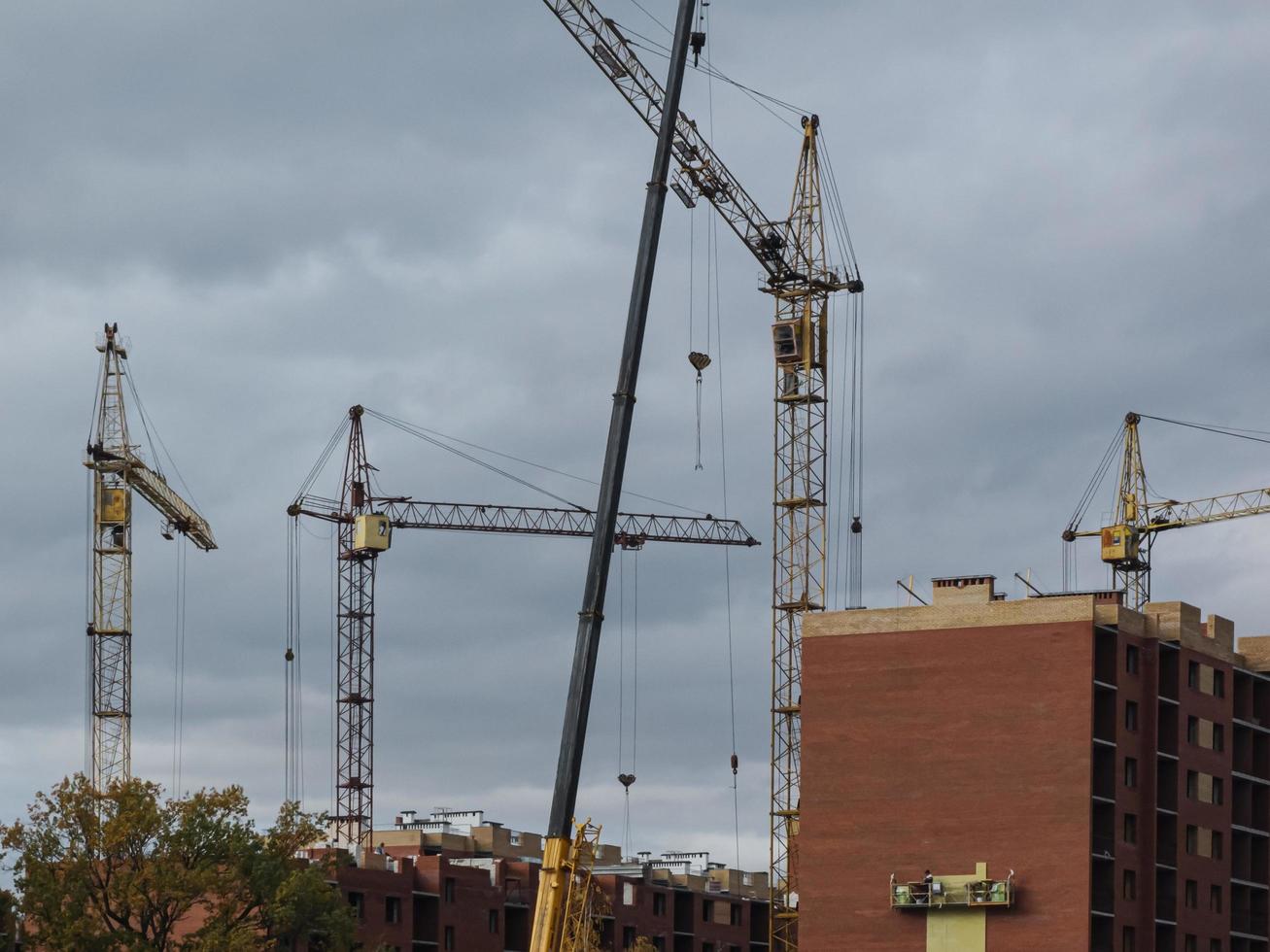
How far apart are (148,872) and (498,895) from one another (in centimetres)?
5995

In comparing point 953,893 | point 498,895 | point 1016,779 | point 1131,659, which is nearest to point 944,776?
point 1016,779

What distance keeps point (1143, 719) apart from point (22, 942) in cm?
6345

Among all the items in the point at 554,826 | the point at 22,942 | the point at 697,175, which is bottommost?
the point at 22,942

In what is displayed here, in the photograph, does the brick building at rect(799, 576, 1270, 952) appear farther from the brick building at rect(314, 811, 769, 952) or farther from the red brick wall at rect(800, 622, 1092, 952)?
the brick building at rect(314, 811, 769, 952)

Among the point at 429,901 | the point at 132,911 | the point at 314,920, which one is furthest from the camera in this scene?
the point at 429,901

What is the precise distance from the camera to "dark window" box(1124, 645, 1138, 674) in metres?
135

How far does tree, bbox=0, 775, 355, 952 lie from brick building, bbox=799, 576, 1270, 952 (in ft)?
126

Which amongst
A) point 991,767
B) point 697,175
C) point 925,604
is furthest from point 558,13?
point 991,767

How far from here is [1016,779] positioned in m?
132

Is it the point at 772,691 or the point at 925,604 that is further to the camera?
the point at 772,691

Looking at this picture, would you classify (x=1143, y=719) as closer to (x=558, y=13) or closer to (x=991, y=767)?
(x=991, y=767)

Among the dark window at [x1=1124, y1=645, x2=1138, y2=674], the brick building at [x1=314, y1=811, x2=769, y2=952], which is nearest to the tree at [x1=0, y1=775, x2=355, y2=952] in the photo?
the brick building at [x1=314, y1=811, x2=769, y2=952]

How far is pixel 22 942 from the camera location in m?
121

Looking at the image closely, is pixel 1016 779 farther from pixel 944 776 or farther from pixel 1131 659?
pixel 1131 659
